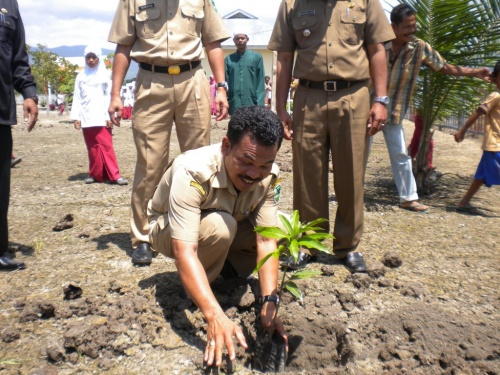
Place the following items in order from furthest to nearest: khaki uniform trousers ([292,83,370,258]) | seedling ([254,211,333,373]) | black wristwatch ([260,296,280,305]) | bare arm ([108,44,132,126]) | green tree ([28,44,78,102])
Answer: green tree ([28,44,78,102]) → bare arm ([108,44,132,126]) → khaki uniform trousers ([292,83,370,258]) → black wristwatch ([260,296,280,305]) → seedling ([254,211,333,373])

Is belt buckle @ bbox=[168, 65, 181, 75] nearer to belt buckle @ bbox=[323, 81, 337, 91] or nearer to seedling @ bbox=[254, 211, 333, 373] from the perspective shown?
belt buckle @ bbox=[323, 81, 337, 91]

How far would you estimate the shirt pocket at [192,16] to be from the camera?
345 cm

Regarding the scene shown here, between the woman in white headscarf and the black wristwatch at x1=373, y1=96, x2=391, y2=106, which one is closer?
the black wristwatch at x1=373, y1=96, x2=391, y2=106

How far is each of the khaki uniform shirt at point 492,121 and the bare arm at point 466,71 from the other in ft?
0.67

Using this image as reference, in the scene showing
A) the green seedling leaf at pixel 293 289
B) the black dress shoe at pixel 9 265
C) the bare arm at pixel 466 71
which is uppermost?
the bare arm at pixel 466 71

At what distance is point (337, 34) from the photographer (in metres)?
3.26

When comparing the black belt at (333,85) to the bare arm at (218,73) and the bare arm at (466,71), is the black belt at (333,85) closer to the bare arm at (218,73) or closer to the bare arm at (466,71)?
the bare arm at (218,73)

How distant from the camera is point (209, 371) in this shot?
2.39 m

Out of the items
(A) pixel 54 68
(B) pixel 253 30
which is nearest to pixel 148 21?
(A) pixel 54 68

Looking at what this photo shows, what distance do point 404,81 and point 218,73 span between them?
6.77 ft

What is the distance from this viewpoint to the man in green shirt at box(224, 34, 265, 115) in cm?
716

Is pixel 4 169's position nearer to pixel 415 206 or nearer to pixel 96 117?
pixel 96 117

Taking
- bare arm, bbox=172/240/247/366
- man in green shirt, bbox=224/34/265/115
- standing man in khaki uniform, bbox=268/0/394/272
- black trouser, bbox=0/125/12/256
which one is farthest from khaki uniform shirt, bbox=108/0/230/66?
man in green shirt, bbox=224/34/265/115

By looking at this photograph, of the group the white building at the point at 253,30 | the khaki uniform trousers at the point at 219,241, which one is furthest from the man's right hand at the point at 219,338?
the white building at the point at 253,30
